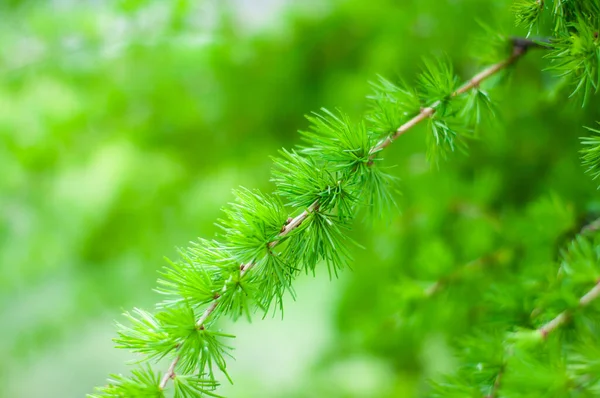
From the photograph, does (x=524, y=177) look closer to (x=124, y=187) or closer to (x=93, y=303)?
(x=124, y=187)

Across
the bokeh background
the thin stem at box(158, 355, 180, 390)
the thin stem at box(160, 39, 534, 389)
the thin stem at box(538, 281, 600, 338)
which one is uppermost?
the bokeh background

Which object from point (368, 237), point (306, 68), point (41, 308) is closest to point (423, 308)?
point (368, 237)

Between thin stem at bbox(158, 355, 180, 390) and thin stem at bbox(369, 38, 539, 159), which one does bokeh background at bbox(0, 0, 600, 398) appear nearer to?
thin stem at bbox(369, 38, 539, 159)

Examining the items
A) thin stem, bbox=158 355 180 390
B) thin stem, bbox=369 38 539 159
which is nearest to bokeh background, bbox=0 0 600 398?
thin stem, bbox=369 38 539 159

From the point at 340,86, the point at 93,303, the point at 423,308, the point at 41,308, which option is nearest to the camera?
the point at 423,308

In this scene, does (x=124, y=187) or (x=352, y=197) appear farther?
(x=124, y=187)
